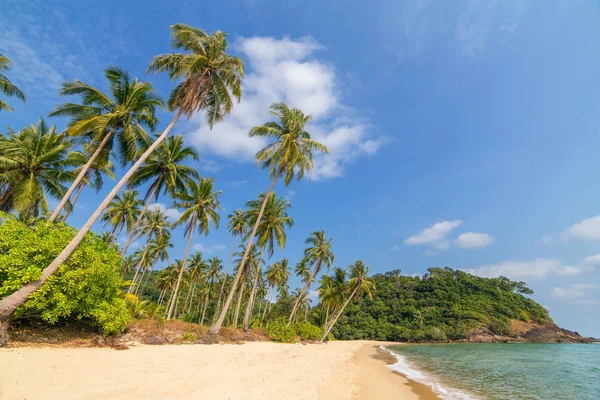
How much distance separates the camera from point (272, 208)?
26.0 m

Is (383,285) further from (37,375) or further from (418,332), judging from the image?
(37,375)

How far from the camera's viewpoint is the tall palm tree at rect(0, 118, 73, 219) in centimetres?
1457

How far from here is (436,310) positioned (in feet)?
232

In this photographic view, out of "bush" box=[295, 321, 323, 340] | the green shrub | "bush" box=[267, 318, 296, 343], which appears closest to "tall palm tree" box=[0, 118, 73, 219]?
"bush" box=[267, 318, 296, 343]

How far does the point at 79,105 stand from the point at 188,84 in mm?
6402

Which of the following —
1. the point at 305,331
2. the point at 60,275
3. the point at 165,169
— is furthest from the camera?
the point at 305,331

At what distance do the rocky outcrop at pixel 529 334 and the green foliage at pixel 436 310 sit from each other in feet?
4.89

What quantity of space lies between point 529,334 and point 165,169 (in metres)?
96.2

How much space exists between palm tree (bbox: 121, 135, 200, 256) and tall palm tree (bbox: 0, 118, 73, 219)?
4.47 meters

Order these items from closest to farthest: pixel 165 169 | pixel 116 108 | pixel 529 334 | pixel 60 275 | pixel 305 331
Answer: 1. pixel 60 275
2. pixel 116 108
3. pixel 165 169
4. pixel 305 331
5. pixel 529 334

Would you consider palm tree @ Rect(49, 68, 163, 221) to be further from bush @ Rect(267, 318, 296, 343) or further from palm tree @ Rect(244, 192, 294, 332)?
bush @ Rect(267, 318, 296, 343)

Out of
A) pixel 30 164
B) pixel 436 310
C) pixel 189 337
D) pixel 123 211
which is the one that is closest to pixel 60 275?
pixel 189 337

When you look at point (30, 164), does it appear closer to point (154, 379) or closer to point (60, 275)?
point (60, 275)

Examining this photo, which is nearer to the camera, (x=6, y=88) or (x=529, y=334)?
(x=6, y=88)
